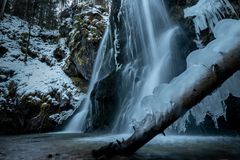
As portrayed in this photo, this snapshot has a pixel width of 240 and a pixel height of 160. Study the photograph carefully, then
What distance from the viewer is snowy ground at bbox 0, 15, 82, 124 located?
1634 cm

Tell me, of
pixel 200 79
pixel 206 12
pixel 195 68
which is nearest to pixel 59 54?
pixel 206 12

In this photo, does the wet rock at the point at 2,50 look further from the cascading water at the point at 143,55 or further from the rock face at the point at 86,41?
the cascading water at the point at 143,55

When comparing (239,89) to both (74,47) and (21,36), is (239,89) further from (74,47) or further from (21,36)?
(21,36)

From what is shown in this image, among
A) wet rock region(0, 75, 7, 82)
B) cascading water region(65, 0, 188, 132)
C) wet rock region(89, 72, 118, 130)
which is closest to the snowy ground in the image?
wet rock region(0, 75, 7, 82)

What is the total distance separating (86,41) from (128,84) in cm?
832

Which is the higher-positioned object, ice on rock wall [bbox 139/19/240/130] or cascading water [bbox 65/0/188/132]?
cascading water [bbox 65/0/188/132]

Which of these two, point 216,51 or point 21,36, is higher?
point 21,36

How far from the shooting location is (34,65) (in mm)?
20500

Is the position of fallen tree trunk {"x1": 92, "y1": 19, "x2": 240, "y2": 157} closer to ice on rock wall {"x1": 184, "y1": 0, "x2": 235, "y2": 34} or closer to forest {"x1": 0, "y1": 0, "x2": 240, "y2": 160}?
forest {"x1": 0, "y1": 0, "x2": 240, "y2": 160}

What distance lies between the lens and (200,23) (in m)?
5.29

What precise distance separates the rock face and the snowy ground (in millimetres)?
1049

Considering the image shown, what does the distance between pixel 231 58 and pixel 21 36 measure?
75.8ft

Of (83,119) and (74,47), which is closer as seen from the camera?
(83,119)

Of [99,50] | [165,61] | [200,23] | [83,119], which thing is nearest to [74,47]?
[99,50]
